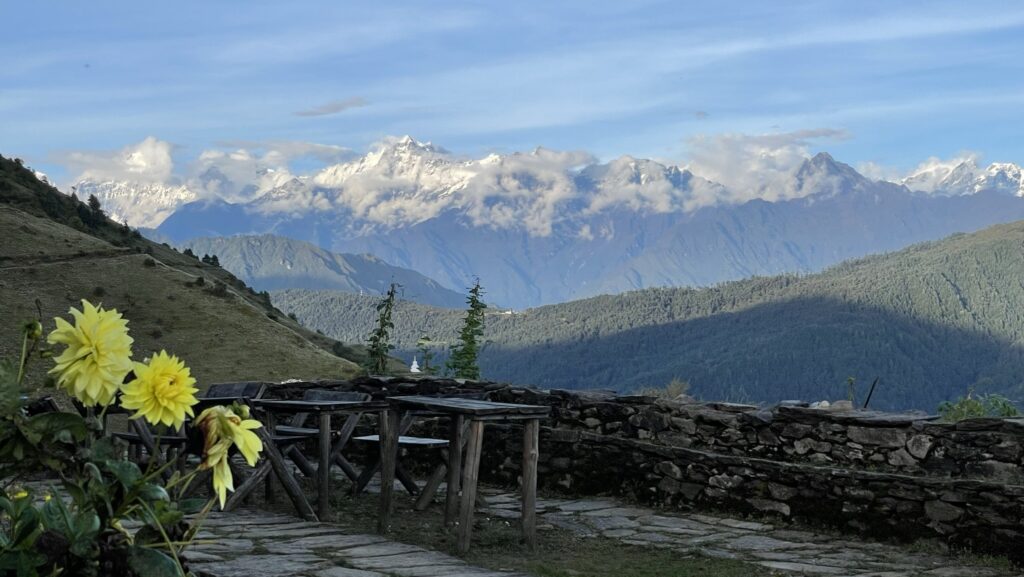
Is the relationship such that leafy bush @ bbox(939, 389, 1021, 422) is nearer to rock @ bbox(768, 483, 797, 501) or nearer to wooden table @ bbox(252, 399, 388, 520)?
rock @ bbox(768, 483, 797, 501)

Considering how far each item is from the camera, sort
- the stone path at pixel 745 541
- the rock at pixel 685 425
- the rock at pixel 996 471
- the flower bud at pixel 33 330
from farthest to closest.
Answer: the rock at pixel 685 425
the rock at pixel 996 471
the stone path at pixel 745 541
the flower bud at pixel 33 330

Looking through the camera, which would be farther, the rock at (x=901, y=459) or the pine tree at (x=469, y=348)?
the pine tree at (x=469, y=348)

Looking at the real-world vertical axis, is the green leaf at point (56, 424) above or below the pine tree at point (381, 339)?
below

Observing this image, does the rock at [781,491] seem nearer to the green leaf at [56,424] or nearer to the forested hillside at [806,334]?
the green leaf at [56,424]

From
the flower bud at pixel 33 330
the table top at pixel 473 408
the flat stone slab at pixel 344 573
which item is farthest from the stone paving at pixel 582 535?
the flower bud at pixel 33 330

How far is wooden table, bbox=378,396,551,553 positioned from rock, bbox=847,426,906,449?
2422 mm

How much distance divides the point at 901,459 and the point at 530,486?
9.04 ft

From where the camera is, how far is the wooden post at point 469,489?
726 cm

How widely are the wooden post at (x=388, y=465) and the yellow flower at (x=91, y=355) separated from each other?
17.5ft

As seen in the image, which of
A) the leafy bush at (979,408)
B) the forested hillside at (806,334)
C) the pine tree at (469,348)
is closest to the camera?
the leafy bush at (979,408)

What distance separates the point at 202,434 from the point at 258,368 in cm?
2558

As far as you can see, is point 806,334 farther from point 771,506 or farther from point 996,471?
point 996,471

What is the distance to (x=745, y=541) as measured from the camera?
785 centimetres

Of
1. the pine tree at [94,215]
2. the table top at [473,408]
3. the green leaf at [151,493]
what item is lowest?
the green leaf at [151,493]
